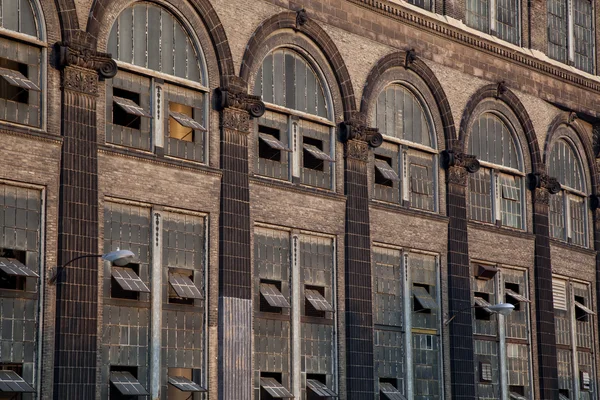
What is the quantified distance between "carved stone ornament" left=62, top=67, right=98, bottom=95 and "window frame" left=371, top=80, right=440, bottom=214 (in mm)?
13258

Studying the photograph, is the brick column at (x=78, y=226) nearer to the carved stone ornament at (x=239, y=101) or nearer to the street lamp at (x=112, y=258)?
the street lamp at (x=112, y=258)

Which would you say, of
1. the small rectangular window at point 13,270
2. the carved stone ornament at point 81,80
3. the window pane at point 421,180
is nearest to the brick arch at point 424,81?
the window pane at point 421,180

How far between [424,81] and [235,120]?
11015 mm

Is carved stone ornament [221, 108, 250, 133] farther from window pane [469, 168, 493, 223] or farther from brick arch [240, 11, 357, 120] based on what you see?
window pane [469, 168, 493, 223]

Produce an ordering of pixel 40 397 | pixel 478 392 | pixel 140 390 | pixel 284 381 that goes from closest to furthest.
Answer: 1. pixel 40 397
2. pixel 140 390
3. pixel 284 381
4. pixel 478 392

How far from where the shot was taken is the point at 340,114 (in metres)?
46.3

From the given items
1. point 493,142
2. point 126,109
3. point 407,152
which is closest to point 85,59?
point 126,109

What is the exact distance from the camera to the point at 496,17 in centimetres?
5494

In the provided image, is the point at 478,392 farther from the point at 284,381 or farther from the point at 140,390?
the point at 140,390

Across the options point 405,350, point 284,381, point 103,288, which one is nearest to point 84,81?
point 103,288

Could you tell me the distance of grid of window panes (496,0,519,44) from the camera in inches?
2172

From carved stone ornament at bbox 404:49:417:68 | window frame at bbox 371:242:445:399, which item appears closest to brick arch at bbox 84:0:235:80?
window frame at bbox 371:242:445:399

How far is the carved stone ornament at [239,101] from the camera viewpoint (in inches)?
1642

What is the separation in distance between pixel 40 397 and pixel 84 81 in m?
9.01
